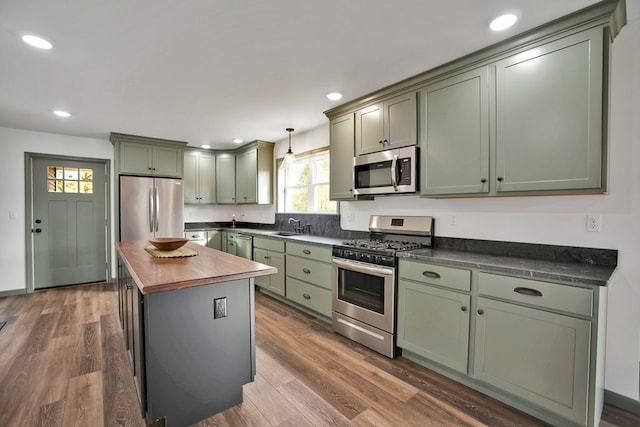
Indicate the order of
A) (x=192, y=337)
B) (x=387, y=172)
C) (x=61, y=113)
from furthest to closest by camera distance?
(x=61, y=113)
(x=387, y=172)
(x=192, y=337)

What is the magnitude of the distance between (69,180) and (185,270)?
14.2ft

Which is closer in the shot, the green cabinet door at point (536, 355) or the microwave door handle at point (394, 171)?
the green cabinet door at point (536, 355)

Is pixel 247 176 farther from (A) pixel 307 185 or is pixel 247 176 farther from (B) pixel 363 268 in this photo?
(B) pixel 363 268

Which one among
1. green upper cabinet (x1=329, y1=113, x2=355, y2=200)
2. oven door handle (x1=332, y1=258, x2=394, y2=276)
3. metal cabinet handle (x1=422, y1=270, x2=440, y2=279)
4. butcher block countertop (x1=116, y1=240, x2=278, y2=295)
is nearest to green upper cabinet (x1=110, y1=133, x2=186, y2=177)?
butcher block countertop (x1=116, y1=240, x2=278, y2=295)

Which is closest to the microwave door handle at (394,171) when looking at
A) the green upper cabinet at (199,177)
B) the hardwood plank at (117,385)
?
the hardwood plank at (117,385)

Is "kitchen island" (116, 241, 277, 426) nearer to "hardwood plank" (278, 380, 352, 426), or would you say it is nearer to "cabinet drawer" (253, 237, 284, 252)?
"hardwood plank" (278, 380, 352, 426)

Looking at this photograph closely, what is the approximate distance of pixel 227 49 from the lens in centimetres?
218

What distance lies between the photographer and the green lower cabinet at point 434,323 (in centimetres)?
Answer: 209

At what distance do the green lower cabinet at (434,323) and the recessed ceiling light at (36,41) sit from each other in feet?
10.2

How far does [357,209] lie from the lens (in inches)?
143

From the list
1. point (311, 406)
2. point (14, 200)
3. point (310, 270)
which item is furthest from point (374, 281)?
point (14, 200)

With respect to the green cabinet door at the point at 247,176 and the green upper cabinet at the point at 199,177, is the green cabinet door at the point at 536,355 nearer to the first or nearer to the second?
the green cabinet door at the point at 247,176

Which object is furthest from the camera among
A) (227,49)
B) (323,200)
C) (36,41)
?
(323,200)

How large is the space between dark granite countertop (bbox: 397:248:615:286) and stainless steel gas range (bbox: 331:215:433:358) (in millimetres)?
256
